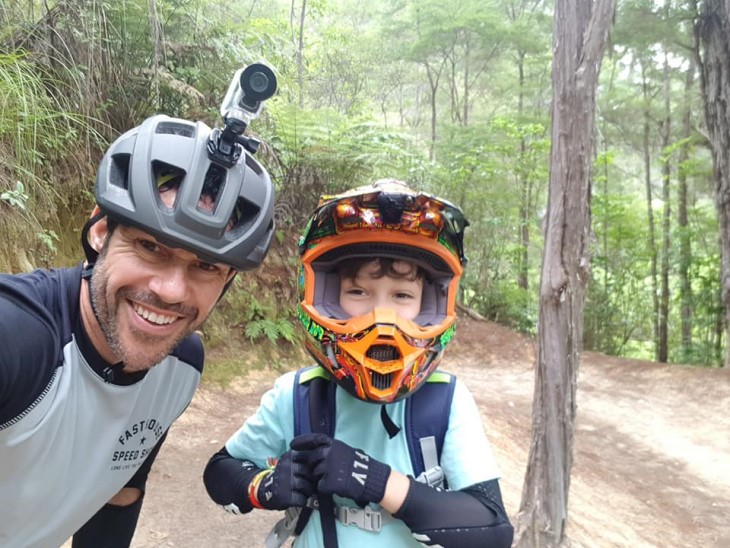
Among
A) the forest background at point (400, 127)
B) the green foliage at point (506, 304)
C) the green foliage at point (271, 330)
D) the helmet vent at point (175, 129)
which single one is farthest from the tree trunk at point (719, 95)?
the helmet vent at point (175, 129)

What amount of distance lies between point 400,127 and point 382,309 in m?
13.0

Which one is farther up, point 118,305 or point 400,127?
point 400,127

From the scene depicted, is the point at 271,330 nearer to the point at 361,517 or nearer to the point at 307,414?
the point at 307,414

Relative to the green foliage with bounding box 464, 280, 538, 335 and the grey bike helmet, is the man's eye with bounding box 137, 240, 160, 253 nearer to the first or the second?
the grey bike helmet

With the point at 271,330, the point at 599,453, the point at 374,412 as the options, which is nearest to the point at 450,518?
the point at 374,412

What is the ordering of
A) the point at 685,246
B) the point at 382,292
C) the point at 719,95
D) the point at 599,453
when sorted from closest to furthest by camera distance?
the point at 382,292
the point at 599,453
the point at 719,95
the point at 685,246

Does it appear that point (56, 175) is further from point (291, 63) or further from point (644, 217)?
point (644, 217)

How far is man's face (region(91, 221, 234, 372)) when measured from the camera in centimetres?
150

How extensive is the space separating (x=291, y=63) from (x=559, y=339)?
7.53 meters

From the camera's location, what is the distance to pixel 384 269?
175 centimetres

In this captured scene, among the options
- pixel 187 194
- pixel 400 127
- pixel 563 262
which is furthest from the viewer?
pixel 400 127

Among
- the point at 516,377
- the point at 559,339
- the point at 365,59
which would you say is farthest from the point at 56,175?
the point at 365,59

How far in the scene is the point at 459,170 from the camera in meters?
12.5

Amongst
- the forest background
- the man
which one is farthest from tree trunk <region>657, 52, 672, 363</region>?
the man
